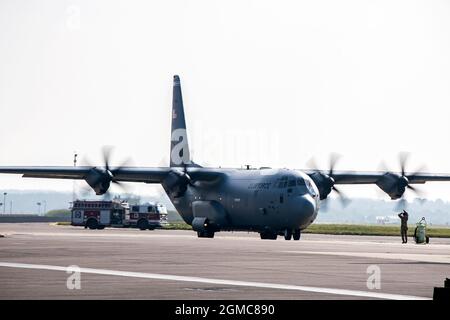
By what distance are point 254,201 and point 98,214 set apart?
38.2 metres

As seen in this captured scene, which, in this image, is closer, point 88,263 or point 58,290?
point 58,290

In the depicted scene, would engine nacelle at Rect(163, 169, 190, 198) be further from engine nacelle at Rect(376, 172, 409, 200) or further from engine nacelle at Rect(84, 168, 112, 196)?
engine nacelle at Rect(376, 172, 409, 200)

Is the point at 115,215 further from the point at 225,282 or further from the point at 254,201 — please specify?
the point at 225,282

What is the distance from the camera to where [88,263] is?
1209 inches

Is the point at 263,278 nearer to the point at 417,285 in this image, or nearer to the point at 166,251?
the point at 417,285

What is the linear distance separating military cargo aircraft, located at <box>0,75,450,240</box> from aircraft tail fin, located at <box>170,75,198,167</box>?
5.64 feet

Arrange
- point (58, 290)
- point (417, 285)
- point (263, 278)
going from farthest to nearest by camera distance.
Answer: point (263, 278) → point (417, 285) → point (58, 290)

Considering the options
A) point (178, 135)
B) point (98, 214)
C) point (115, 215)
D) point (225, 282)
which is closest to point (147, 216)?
point (115, 215)

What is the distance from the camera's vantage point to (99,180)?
66.1 meters

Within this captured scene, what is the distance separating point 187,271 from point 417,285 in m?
6.88

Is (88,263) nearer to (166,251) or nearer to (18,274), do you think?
(18,274)

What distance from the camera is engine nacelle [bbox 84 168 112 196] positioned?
217 ft
